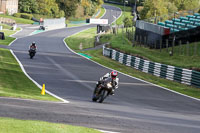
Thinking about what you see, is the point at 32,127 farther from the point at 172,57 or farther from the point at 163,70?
the point at 172,57

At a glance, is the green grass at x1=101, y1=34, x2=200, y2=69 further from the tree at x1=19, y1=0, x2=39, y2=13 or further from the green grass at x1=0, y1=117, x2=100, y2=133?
the tree at x1=19, y1=0, x2=39, y2=13

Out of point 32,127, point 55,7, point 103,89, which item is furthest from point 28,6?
point 32,127

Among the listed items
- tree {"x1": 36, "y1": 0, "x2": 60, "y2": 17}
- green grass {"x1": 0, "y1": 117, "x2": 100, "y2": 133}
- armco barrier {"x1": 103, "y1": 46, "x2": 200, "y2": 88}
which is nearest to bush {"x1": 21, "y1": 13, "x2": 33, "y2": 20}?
tree {"x1": 36, "y1": 0, "x2": 60, "y2": 17}

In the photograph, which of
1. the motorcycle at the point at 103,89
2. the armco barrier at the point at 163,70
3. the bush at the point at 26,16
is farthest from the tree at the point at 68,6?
the motorcycle at the point at 103,89

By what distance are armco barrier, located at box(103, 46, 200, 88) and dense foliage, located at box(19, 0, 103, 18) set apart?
7990 centimetres

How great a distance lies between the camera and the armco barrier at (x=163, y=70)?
3066 centimetres

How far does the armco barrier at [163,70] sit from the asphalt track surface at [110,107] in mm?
2863

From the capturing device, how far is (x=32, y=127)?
9.62m

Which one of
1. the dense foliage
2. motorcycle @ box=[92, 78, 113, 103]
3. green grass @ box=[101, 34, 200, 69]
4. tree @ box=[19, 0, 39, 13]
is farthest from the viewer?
the dense foliage

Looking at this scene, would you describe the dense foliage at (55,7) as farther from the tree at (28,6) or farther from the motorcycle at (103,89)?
the motorcycle at (103,89)

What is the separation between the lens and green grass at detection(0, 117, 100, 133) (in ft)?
30.3

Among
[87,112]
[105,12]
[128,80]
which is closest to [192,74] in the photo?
[128,80]

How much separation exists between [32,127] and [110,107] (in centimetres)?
782

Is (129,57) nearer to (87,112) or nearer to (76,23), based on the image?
(87,112)
